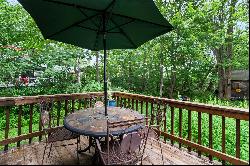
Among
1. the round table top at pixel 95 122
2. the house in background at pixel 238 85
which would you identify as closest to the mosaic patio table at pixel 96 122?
the round table top at pixel 95 122

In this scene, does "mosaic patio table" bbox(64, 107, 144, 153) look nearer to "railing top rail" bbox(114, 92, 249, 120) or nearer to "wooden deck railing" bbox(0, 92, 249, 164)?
"wooden deck railing" bbox(0, 92, 249, 164)

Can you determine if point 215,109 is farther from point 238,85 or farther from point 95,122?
point 238,85

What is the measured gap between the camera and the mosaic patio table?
283cm

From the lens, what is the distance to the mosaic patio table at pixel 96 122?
283 centimetres

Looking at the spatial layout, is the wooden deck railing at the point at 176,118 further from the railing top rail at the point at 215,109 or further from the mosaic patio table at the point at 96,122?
the mosaic patio table at the point at 96,122

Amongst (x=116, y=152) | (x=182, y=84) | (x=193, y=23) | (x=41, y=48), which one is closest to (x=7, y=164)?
(x=116, y=152)

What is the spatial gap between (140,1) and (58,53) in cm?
591

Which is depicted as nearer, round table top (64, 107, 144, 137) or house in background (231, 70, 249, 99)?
round table top (64, 107, 144, 137)

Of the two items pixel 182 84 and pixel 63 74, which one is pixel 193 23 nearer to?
pixel 182 84

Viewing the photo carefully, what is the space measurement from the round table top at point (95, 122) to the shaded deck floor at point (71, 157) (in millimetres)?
519

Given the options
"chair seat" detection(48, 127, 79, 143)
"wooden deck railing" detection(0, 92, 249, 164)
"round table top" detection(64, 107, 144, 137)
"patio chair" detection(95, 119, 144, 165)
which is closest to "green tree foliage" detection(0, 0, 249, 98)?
"wooden deck railing" detection(0, 92, 249, 164)

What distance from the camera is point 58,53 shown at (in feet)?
27.3

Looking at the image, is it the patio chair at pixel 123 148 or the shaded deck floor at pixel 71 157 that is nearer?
the patio chair at pixel 123 148

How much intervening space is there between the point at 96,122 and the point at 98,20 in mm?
1710
